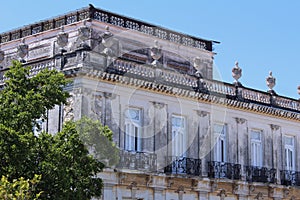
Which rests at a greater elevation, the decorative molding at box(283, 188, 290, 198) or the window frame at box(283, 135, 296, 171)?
the window frame at box(283, 135, 296, 171)

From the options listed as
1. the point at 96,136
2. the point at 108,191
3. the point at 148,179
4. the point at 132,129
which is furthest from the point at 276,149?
the point at 96,136

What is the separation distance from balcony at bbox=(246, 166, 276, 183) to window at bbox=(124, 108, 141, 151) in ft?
18.3

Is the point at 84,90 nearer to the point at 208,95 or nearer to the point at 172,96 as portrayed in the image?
the point at 172,96

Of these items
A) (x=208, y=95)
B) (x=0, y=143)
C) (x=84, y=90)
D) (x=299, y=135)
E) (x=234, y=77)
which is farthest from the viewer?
(x=299, y=135)

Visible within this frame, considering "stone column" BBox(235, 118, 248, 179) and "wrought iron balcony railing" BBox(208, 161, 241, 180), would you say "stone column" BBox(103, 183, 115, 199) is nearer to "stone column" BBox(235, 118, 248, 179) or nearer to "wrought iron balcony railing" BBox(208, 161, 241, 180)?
"wrought iron balcony railing" BBox(208, 161, 241, 180)

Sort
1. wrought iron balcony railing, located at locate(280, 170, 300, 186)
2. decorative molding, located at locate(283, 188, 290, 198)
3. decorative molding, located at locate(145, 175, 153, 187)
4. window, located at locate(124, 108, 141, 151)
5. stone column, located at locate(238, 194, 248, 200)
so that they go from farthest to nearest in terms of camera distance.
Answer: wrought iron balcony railing, located at locate(280, 170, 300, 186) → decorative molding, located at locate(283, 188, 290, 198) → stone column, located at locate(238, 194, 248, 200) → window, located at locate(124, 108, 141, 151) → decorative molding, located at locate(145, 175, 153, 187)

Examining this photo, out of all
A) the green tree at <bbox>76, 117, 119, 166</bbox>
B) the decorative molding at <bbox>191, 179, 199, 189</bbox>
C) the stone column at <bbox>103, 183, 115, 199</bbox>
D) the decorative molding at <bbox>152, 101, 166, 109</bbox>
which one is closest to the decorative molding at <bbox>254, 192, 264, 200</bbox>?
the decorative molding at <bbox>191, 179, 199, 189</bbox>

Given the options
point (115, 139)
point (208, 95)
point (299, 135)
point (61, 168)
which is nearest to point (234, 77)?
point (208, 95)

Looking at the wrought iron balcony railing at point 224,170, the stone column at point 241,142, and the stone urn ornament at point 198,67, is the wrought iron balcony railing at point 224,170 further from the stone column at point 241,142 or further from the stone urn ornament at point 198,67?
the stone urn ornament at point 198,67

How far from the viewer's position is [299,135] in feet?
104

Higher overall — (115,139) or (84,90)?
(84,90)

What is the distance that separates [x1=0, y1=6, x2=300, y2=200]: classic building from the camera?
24062 millimetres

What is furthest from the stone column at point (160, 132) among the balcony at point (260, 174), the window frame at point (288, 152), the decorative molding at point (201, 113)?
the window frame at point (288, 152)

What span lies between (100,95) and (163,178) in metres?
3.73
